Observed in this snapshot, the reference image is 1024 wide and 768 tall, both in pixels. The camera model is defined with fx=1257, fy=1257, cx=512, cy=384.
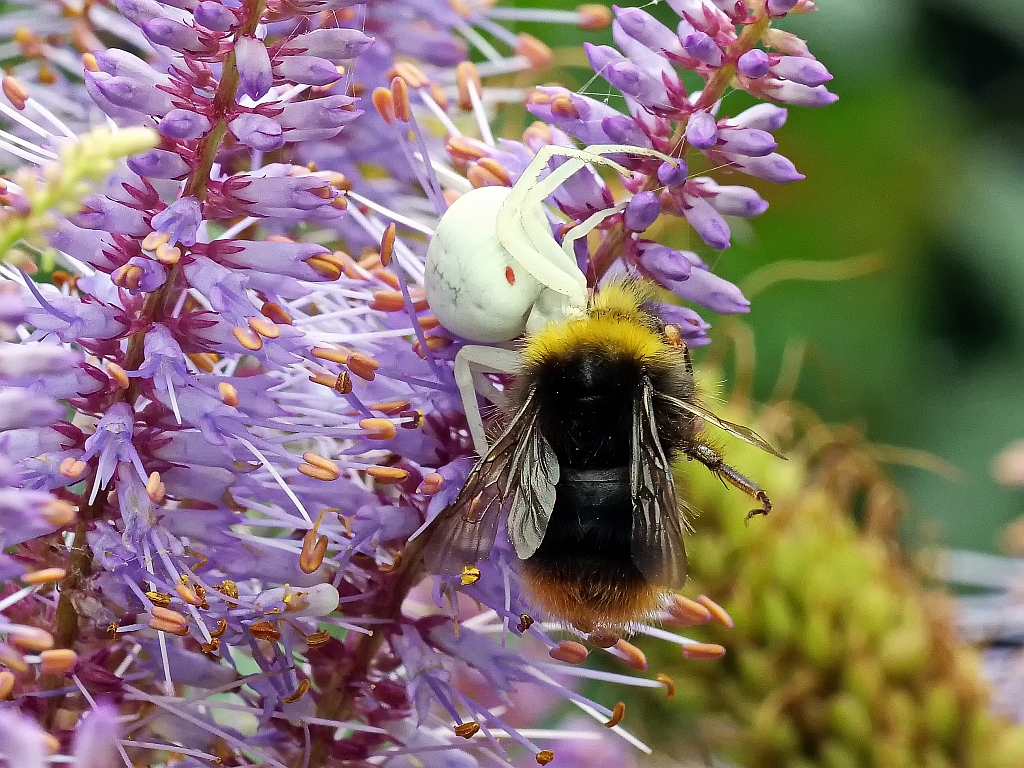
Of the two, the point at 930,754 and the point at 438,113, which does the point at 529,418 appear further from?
the point at 930,754

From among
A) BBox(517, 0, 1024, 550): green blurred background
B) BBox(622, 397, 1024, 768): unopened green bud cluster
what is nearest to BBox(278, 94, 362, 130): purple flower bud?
BBox(622, 397, 1024, 768): unopened green bud cluster

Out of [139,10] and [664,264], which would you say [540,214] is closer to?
[664,264]

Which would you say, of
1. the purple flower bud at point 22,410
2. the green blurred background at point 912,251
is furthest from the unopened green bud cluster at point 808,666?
the purple flower bud at point 22,410

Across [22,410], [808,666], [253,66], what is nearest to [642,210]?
[253,66]

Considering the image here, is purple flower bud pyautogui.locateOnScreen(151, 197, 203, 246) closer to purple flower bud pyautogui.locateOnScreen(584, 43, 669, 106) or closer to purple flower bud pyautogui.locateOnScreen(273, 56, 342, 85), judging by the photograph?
purple flower bud pyautogui.locateOnScreen(273, 56, 342, 85)

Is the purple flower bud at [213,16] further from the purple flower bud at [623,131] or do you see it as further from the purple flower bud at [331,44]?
the purple flower bud at [623,131]

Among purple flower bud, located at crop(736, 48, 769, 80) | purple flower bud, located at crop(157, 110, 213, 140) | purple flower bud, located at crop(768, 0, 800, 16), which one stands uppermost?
purple flower bud, located at crop(768, 0, 800, 16)

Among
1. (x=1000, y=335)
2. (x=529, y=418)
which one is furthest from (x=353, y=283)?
(x=1000, y=335)
